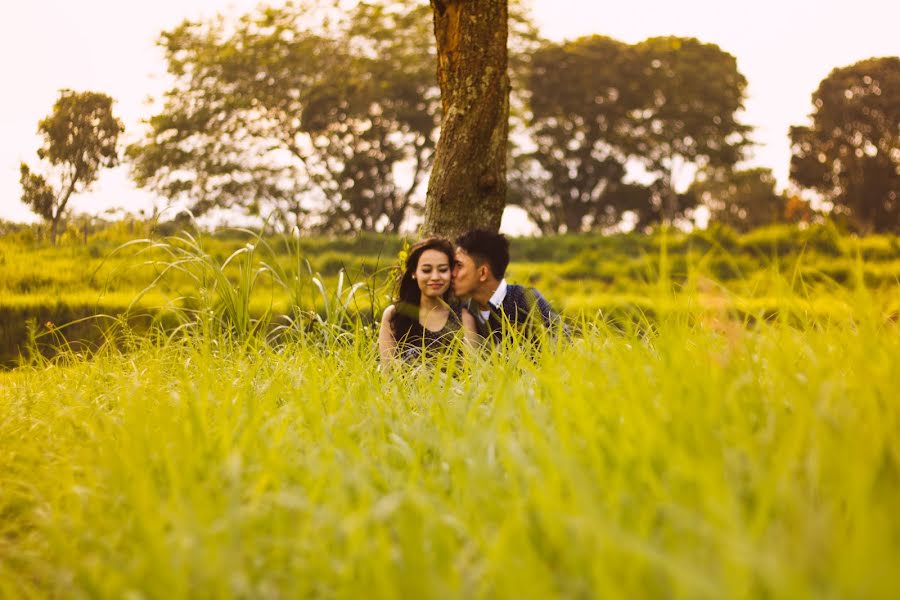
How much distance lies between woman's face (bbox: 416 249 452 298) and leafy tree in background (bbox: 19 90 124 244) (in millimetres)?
4114

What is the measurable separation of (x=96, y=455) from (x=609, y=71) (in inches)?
1046

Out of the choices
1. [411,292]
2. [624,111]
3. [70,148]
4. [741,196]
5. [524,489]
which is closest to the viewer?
[524,489]

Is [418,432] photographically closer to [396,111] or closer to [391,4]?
[391,4]

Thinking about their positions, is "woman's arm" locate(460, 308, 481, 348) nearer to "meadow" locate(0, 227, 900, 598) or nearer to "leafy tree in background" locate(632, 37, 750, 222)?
"meadow" locate(0, 227, 900, 598)

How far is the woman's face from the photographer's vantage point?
4.56m

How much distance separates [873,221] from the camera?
2938cm

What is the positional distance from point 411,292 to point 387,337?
15.0 inches

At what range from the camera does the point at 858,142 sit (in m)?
29.9

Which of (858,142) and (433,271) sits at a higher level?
(858,142)

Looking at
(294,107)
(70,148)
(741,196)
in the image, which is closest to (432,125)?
(294,107)

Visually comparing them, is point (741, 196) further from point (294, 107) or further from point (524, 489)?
point (524, 489)

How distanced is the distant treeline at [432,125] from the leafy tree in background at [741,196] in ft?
1.39

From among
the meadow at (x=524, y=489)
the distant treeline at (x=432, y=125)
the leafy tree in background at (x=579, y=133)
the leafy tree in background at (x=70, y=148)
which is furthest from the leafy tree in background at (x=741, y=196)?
the meadow at (x=524, y=489)

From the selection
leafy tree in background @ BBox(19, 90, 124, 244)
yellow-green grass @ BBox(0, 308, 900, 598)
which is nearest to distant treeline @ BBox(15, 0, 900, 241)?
leafy tree in background @ BBox(19, 90, 124, 244)
